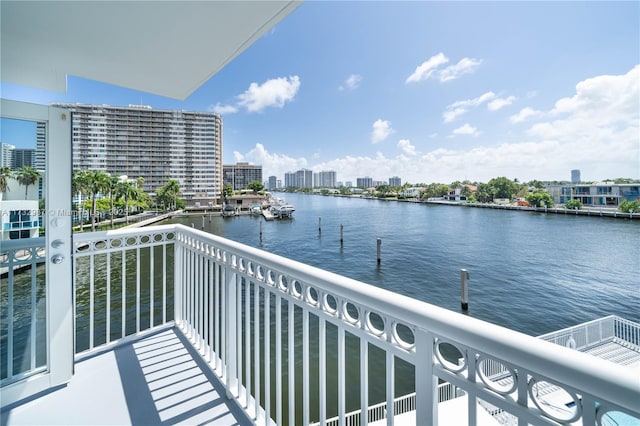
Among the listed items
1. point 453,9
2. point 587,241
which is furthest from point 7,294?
point 587,241

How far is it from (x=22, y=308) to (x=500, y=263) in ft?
55.7

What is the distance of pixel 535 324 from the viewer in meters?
8.55

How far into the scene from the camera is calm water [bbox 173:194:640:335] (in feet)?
31.5

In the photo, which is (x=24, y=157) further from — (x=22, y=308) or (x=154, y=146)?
(x=154, y=146)

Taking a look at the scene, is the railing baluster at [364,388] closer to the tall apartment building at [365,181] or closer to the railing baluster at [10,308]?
the railing baluster at [10,308]

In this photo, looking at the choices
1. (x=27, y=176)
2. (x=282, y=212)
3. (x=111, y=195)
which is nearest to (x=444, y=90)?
(x=282, y=212)

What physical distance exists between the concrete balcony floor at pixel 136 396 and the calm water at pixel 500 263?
9.65 m

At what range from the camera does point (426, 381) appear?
0.58 m

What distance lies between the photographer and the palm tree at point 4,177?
4.67 ft

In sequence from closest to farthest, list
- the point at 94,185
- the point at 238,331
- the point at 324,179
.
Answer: the point at 238,331, the point at 94,185, the point at 324,179

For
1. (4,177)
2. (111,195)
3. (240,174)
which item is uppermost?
(240,174)

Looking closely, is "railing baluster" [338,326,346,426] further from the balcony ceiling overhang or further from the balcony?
the balcony ceiling overhang

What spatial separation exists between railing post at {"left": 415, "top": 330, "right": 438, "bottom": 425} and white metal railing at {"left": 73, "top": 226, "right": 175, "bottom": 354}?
123 centimetres

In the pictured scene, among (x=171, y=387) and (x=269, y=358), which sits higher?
(x=269, y=358)
